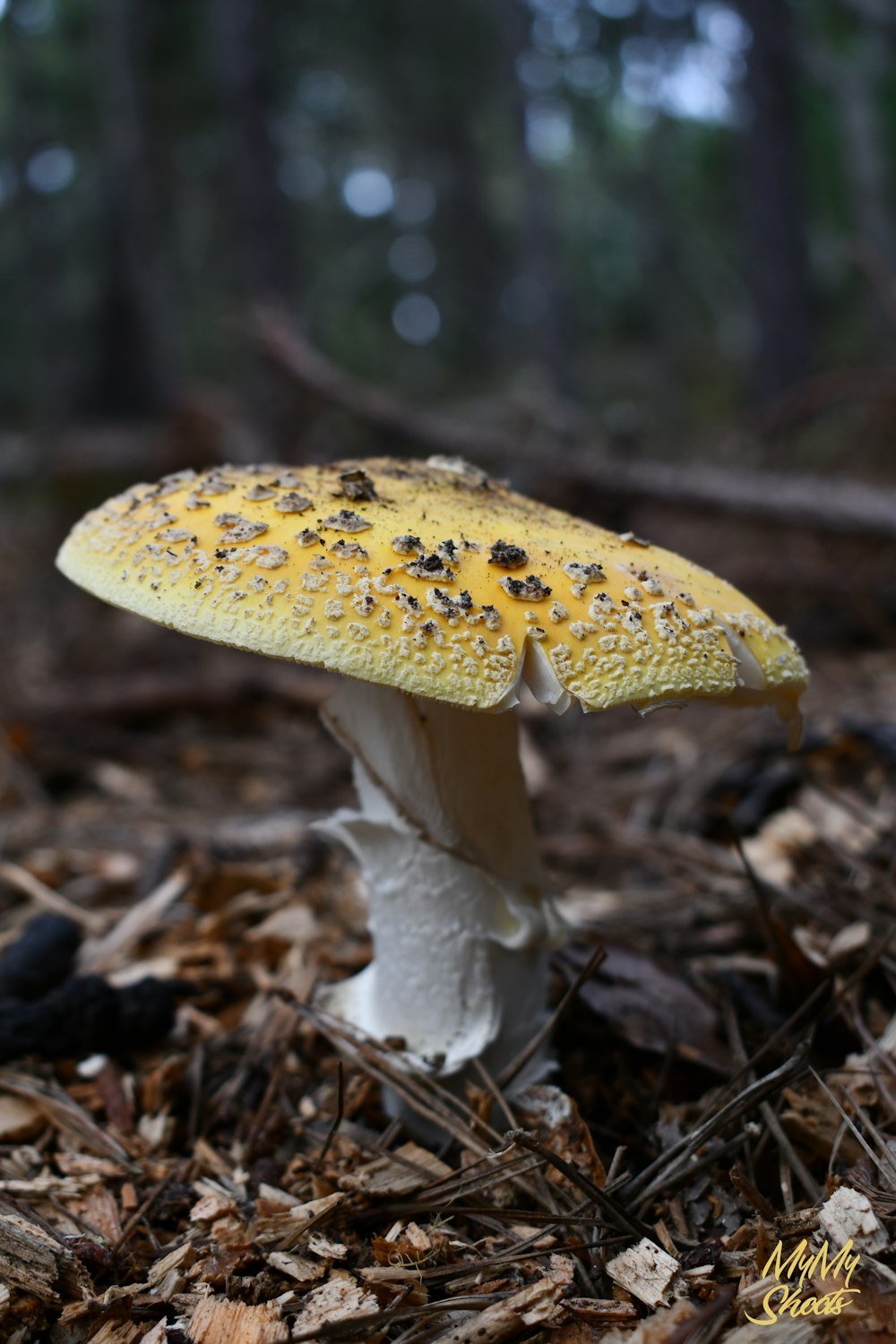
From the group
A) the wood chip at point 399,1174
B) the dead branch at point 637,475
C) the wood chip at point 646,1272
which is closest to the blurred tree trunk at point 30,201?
the dead branch at point 637,475

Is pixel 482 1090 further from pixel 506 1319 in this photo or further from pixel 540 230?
pixel 540 230

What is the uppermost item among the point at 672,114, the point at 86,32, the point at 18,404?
the point at 672,114

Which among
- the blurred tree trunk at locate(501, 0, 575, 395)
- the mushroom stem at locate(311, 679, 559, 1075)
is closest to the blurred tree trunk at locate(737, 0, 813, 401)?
the blurred tree trunk at locate(501, 0, 575, 395)

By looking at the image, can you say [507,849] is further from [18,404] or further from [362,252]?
[362,252]

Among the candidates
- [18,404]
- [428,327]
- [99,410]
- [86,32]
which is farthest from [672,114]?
[99,410]

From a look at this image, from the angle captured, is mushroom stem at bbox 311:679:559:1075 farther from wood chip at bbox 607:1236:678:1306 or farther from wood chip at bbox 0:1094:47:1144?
wood chip at bbox 0:1094:47:1144

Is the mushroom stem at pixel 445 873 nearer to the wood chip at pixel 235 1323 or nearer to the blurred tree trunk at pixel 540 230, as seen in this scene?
the wood chip at pixel 235 1323
